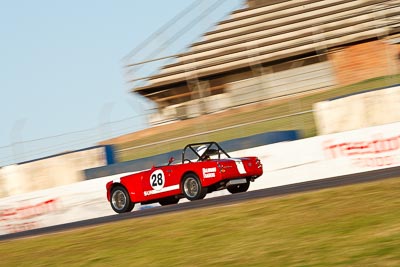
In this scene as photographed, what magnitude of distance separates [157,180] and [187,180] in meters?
0.91

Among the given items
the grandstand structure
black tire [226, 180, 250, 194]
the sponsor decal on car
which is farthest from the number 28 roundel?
the grandstand structure

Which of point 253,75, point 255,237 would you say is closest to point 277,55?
point 253,75

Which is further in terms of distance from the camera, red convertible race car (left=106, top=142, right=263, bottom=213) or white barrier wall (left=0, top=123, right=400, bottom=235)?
white barrier wall (left=0, top=123, right=400, bottom=235)

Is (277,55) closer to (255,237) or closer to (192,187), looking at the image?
(192,187)

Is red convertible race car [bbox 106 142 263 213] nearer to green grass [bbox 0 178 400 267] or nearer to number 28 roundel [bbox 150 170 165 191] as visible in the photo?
number 28 roundel [bbox 150 170 165 191]

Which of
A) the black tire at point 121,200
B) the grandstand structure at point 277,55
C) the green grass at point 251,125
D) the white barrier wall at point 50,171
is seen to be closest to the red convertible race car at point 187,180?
the black tire at point 121,200

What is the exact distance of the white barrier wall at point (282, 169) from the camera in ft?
54.6

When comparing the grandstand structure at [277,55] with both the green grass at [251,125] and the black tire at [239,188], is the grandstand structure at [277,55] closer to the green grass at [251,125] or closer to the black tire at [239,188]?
the green grass at [251,125]

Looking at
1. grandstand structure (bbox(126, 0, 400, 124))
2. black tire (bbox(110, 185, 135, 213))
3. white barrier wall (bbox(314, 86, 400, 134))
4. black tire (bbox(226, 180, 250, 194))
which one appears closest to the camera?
black tire (bbox(226, 180, 250, 194))

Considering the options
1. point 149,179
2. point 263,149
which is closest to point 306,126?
point 263,149

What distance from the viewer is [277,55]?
1136 inches

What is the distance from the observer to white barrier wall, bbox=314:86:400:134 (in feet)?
56.6

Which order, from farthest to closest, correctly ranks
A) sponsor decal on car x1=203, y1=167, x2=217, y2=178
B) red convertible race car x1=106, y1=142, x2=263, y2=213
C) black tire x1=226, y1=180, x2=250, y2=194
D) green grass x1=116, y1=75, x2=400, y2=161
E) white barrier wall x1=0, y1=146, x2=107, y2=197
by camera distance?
white barrier wall x1=0, y1=146, x2=107, y2=197 < green grass x1=116, y1=75, x2=400, y2=161 < black tire x1=226, y1=180, x2=250, y2=194 < red convertible race car x1=106, y1=142, x2=263, y2=213 < sponsor decal on car x1=203, y1=167, x2=217, y2=178

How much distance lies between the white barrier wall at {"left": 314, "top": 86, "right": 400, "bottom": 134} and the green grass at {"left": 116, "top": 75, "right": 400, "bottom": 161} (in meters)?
0.57
